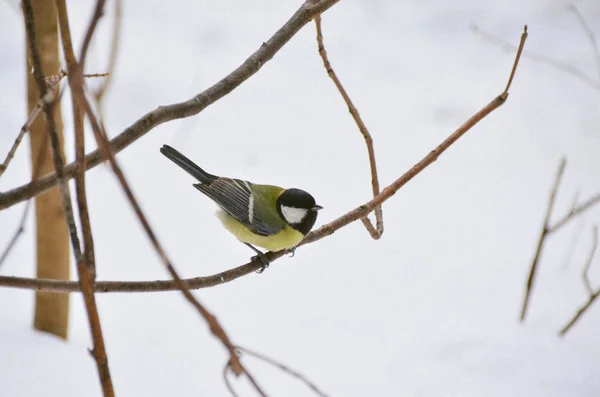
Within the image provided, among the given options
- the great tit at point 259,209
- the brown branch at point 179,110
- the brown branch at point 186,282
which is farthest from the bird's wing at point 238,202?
the brown branch at point 179,110

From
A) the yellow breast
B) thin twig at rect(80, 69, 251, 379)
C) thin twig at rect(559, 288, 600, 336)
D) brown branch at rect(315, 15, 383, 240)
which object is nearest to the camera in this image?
thin twig at rect(80, 69, 251, 379)

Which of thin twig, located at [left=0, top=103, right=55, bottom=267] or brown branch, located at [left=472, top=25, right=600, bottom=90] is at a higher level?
brown branch, located at [left=472, top=25, right=600, bottom=90]

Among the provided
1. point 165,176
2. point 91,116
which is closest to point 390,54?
point 165,176

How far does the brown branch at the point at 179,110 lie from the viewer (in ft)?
3.20

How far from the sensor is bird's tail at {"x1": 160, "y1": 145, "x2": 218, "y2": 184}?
1.92 meters

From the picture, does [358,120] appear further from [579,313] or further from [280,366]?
[280,366]

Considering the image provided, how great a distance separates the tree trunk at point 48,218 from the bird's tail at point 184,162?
31 centimetres

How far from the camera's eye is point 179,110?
110 cm

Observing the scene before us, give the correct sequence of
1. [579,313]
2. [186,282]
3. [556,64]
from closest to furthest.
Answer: [579,313]
[186,282]
[556,64]

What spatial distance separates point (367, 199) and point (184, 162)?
1.98 m

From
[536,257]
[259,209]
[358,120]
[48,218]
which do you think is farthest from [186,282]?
[48,218]

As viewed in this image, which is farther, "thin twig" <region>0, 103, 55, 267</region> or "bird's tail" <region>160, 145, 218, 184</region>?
"bird's tail" <region>160, 145, 218, 184</region>

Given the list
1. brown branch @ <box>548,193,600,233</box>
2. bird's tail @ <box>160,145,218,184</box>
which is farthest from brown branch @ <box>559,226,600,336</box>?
bird's tail @ <box>160,145,218,184</box>

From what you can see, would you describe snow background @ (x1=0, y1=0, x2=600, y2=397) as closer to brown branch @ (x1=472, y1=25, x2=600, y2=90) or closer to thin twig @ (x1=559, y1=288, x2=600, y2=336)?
brown branch @ (x1=472, y1=25, x2=600, y2=90)
